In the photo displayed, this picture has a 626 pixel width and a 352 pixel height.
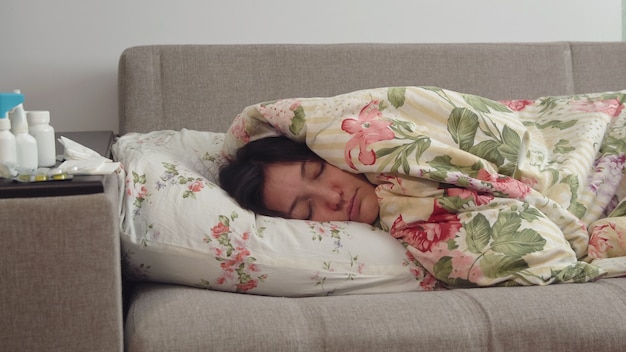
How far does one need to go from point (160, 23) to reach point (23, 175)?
1.09 metres

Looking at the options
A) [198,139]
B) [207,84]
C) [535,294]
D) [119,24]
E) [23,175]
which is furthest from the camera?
[119,24]

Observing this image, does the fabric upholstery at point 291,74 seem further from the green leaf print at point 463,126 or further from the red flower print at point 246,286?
the red flower print at point 246,286

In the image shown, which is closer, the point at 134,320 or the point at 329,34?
the point at 134,320

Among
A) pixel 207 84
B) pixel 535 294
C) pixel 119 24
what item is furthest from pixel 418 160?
pixel 119 24

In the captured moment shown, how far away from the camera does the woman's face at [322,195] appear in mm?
1572

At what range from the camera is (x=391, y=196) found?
1.54 m

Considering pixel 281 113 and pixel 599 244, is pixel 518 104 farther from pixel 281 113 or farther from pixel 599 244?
pixel 281 113

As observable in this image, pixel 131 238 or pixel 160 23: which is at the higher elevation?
pixel 160 23

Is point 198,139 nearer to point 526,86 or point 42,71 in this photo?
point 42,71

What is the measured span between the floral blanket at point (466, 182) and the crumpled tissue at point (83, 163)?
0.38 metres

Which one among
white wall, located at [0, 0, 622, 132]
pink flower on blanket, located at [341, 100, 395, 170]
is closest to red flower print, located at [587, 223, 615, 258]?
pink flower on blanket, located at [341, 100, 395, 170]

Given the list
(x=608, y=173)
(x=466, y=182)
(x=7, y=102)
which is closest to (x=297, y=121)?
(x=466, y=182)

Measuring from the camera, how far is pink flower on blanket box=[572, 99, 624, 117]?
185 cm

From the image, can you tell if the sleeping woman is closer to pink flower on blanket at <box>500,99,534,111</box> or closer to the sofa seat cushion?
the sofa seat cushion
